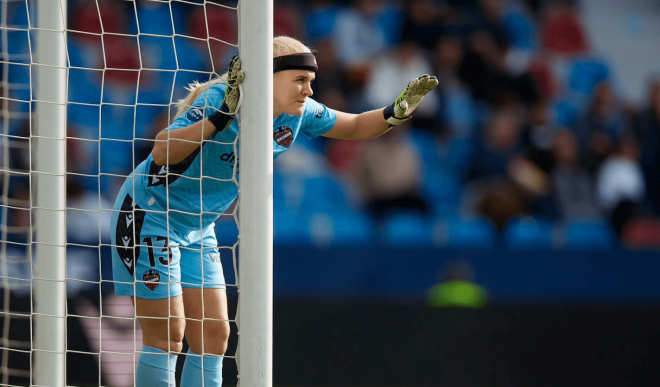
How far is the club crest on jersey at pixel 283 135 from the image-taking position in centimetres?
347

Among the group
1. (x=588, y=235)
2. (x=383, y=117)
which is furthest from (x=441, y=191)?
(x=383, y=117)

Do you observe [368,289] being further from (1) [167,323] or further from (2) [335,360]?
(1) [167,323]

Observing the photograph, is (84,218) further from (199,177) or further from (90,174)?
(199,177)

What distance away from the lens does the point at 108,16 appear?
30.0ft

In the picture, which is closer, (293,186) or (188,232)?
(188,232)

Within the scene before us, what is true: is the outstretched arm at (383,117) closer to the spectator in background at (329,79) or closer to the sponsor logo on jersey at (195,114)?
the sponsor logo on jersey at (195,114)

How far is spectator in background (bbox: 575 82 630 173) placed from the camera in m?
8.32

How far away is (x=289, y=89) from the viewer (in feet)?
10.6

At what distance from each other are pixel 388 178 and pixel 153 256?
4660 mm

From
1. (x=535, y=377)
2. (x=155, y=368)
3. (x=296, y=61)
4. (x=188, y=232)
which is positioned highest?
(x=296, y=61)

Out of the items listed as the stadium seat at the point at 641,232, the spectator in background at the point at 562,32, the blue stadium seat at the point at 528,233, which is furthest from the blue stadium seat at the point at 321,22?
the stadium seat at the point at 641,232

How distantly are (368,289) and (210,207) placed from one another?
3652mm

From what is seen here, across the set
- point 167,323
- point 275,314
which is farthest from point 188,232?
point 275,314

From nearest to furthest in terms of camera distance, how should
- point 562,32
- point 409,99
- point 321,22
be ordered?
point 409,99 < point 321,22 < point 562,32
